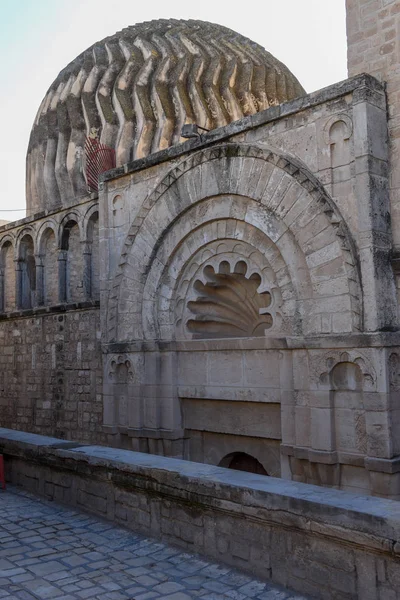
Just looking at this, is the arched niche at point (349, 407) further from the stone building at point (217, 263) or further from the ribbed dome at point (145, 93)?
the ribbed dome at point (145, 93)

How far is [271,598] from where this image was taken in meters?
3.82

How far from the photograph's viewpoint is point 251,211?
664 cm

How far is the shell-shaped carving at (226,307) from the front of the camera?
7.25 metres

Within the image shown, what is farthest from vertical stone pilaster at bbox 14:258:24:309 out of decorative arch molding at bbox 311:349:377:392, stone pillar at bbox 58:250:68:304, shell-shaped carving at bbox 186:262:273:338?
decorative arch molding at bbox 311:349:377:392

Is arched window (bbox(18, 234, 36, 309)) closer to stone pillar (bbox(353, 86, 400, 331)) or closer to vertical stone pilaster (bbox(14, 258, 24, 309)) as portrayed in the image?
vertical stone pilaster (bbox(14, 258, 24, 309))

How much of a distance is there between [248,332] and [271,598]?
156 inches

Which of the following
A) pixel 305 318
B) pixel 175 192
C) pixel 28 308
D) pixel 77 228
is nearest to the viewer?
pixel 305 318

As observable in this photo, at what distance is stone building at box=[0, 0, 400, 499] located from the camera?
5.52 meters

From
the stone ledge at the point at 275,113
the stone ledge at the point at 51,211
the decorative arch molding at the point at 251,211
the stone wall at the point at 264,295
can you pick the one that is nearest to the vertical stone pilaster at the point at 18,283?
the stone ledge at the point at 51,211

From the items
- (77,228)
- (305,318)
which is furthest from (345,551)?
(77,228)

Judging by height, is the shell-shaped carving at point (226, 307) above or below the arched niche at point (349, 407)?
above

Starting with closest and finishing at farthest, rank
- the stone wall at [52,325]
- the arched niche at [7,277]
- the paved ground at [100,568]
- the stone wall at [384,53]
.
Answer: the paved ground at [100,568] → the stone wall at [384,53] → the stone wall at [52,325] → the arched niche at [7,277]

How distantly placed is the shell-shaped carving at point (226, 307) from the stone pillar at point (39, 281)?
377cm

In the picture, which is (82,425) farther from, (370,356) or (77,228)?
(370,356)
